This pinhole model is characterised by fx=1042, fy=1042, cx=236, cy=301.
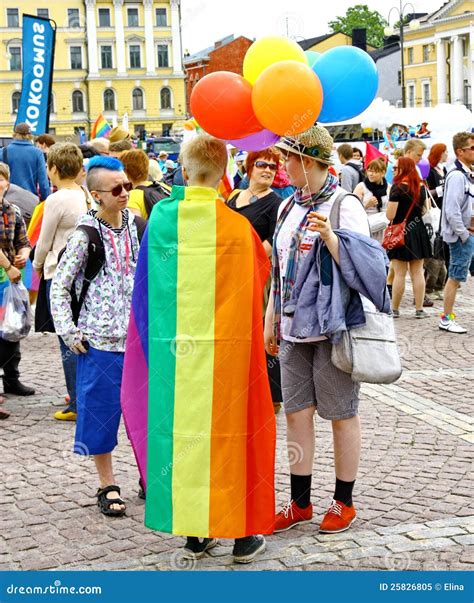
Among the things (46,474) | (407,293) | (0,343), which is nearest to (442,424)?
(46,474)

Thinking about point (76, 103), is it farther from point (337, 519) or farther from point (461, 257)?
point (337, 519)

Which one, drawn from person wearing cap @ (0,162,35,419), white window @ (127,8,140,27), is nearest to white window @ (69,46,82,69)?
white window @ (127,8,140,27)

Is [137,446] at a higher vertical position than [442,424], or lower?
higher

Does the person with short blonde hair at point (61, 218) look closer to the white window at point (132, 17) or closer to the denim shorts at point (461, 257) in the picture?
the denim shorts at point (461, 257)

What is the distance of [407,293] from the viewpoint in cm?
1352

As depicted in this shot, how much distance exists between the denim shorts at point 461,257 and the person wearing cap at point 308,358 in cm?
544

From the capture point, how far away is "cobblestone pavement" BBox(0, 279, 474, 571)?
4574 millimetres

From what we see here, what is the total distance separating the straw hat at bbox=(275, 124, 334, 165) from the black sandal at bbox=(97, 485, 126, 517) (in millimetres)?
1980

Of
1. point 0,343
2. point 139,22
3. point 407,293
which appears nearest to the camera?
point 0,343

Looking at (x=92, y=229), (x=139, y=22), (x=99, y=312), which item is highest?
(x=139, y=22)

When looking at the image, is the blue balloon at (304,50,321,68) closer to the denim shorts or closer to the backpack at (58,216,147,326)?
the backpack at (58,216,147,326)

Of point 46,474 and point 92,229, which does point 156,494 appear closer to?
point 92,229

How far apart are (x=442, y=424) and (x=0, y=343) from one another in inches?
138

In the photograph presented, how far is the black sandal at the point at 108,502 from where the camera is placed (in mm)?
5250
